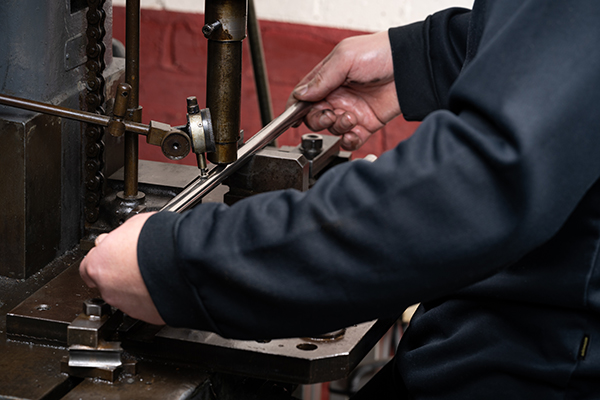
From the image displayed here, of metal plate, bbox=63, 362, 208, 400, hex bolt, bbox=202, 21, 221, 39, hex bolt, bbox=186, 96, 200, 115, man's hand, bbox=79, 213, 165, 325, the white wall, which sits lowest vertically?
metal plate, bbox=63, 362, 208, 400

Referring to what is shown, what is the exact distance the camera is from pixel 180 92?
2.68 meters

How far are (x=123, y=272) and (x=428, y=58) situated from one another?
0.72 m

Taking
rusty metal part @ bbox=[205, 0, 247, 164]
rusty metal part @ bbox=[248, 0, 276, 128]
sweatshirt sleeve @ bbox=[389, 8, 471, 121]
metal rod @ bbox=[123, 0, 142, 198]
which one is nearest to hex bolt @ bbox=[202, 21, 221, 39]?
rusty metal part @ bbox=[205, 0, 247, 164]

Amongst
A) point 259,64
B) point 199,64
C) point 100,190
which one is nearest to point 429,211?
point 100,190

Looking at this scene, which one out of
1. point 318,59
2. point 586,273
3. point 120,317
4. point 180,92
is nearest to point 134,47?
point 120,317

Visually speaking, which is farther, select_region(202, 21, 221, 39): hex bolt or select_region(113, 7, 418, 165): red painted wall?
select_region(113, 7, 418, 165): red painted wall

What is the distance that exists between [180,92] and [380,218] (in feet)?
7.26

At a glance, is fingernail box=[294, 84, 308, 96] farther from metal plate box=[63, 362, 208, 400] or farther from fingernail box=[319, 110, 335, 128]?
metal plate box=[63, 362, 208, 400]

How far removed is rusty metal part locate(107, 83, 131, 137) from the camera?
92 cm

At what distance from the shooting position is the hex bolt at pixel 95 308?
2.56ft

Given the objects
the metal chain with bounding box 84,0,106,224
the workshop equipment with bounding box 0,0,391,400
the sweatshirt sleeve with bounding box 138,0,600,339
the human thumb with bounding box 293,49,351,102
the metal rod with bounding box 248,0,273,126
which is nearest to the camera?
the sweatshirt sleeve with bounding box 138,0,600,339

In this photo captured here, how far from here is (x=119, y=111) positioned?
0.92 metres

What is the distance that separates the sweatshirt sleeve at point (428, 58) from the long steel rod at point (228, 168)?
0.20m

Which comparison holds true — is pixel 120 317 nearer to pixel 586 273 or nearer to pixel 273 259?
pixel 273 259
